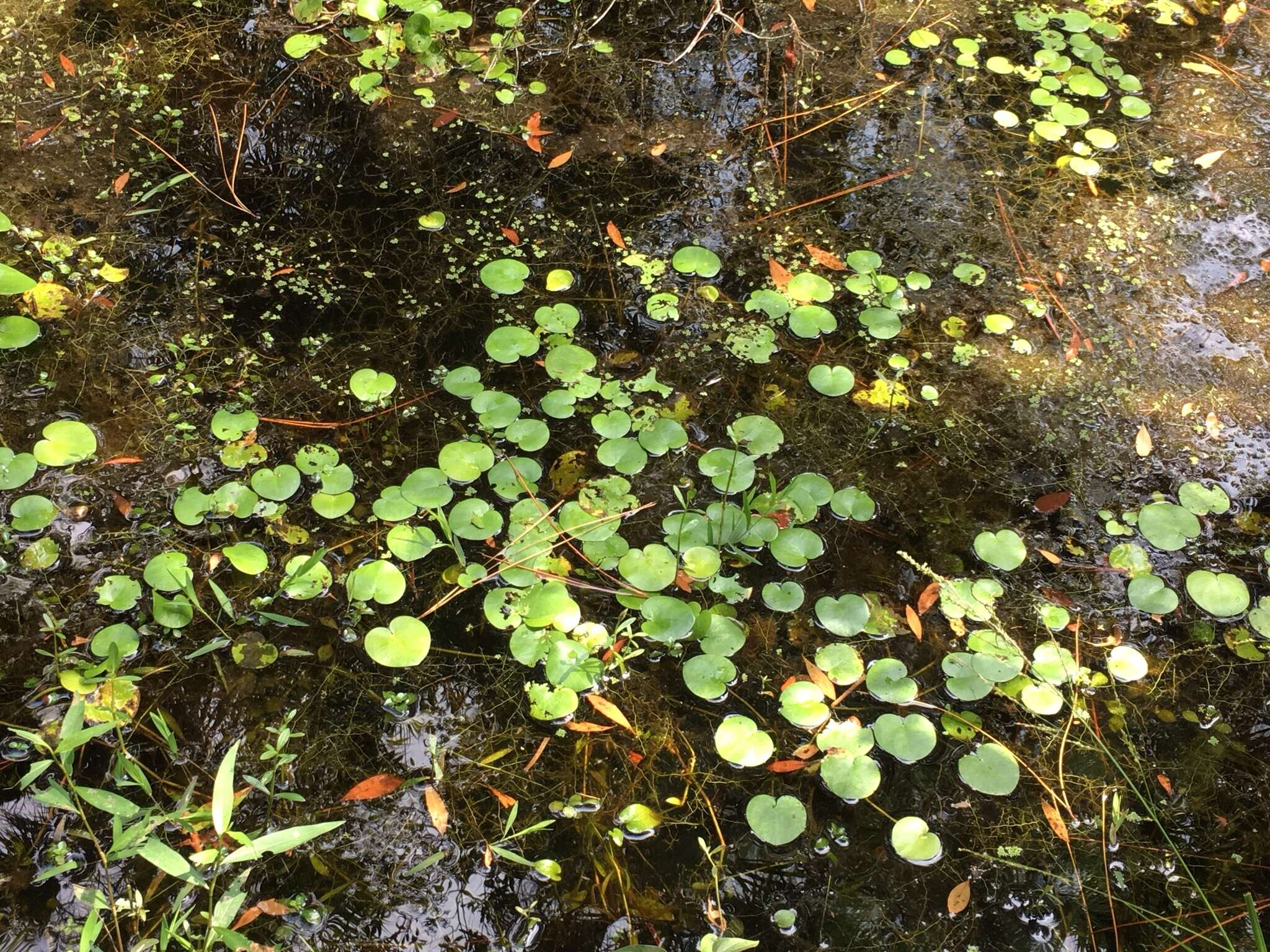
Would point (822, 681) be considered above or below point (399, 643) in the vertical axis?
below

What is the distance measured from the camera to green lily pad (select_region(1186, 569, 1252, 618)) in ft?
6.45

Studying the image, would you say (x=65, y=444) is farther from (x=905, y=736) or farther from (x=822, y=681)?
(x=905, y=736)

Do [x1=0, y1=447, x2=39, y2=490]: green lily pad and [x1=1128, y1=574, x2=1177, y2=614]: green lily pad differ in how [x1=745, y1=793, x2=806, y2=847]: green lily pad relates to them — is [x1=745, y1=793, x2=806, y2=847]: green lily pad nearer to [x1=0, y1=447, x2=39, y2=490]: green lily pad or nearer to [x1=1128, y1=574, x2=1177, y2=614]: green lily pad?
[x1=1128, y1=574, x2=1177, y2=614]: green lily pad

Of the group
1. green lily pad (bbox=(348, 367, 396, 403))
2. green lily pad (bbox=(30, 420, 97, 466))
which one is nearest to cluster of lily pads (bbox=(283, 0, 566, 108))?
green lily pad (bbox=(348, 367, 396, 403))

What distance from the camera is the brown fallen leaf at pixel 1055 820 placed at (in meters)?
1.68

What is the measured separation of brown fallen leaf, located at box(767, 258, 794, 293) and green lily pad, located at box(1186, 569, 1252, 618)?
1266 mm

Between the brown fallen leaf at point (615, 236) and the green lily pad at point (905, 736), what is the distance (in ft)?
5.07

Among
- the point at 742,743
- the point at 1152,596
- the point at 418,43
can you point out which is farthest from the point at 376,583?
the point at 418,43

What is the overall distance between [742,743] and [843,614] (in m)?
0.38

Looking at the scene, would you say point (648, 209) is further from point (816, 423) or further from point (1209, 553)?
point (1209, 553)

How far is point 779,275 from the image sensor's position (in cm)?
254

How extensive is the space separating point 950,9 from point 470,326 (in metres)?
2.43

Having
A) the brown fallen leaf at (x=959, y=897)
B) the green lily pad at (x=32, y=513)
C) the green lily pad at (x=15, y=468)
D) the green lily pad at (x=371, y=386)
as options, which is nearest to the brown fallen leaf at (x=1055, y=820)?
the brown fallen leaf at (x=959, y=897)

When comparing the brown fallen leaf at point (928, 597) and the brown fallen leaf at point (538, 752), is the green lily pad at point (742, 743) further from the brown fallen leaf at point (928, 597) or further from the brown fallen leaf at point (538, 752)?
the brown fallen leaf at point (928, 597)
